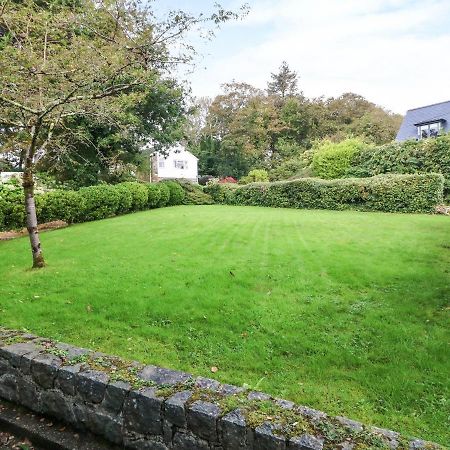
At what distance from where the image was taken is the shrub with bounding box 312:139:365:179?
18547 millimetres

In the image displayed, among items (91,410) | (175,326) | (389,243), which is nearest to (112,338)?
(175,326)

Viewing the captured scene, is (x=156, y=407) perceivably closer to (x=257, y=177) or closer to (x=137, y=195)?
(x=137, y=195)

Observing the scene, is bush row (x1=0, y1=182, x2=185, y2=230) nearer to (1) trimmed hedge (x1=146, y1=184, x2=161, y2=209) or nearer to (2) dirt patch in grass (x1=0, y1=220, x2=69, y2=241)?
(1) trimmed hedge (x1=146, y1=184, x2=161, y2=209)


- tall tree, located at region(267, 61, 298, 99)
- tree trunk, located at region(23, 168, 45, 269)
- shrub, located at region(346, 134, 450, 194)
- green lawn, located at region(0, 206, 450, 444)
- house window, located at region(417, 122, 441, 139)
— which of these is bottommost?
green lawn, located at region(0, 206, 450, 444)

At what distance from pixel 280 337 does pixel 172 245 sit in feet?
14.3

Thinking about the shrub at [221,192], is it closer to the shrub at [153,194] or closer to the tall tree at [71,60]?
the shrub at [153,194]

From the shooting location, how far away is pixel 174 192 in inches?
739

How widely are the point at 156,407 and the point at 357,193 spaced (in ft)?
47.4

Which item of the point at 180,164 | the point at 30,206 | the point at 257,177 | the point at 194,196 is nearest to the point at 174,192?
the point at 194,196

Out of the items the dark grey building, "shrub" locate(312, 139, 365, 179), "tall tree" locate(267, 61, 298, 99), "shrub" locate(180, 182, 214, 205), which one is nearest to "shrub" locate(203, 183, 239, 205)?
"shrub" locate(180, 182, 214, 205)

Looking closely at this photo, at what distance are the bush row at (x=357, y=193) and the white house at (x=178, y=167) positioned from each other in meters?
21.0

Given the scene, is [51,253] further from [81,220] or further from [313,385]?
[313,385]

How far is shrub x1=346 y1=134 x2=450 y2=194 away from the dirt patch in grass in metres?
14.4

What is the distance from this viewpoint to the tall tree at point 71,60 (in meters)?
5.01
